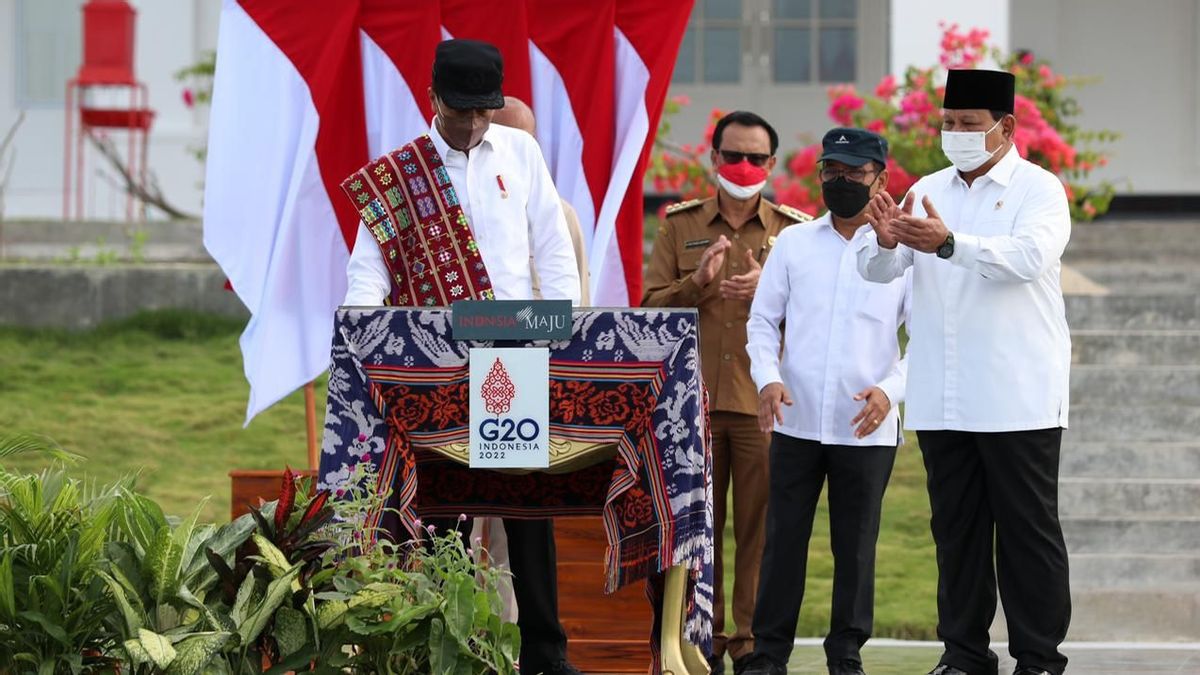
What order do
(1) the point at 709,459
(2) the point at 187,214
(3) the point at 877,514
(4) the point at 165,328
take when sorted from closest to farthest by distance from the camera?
(1) the point at 709,459 → (3) the point at 877,514 → (4) the point at 165,328 → (2) the point at 187,214

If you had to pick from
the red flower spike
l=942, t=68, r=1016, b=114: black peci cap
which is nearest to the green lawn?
l=942, t=68, r=1016, b=114: black peci cap

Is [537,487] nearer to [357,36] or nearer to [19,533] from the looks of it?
[19,533]

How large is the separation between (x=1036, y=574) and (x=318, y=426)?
5.05 metres

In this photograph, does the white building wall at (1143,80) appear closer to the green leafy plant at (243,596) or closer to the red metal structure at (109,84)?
the red metal structure at (109,84)

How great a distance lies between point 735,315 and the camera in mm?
6660

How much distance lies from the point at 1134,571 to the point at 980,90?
3.12 metres

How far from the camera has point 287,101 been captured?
276 inches

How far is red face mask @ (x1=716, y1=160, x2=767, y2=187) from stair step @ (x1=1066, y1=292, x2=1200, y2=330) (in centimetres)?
413

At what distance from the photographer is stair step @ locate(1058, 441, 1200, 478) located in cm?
901

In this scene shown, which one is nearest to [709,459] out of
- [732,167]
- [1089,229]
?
[732,167]

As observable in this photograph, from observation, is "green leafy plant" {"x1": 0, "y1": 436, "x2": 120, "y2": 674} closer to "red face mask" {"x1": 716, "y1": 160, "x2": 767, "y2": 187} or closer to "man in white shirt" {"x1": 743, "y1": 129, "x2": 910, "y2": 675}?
"man in white shirt" {"x1": 743, "y1": 129, "x2": 910, "y2": 675}

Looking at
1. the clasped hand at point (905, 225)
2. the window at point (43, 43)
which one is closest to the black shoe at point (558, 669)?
the clasped hand at point (905, 225)

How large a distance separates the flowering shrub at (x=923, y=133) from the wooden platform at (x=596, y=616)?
4.68m

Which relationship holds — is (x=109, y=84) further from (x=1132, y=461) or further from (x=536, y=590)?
(x=536, y=590)
